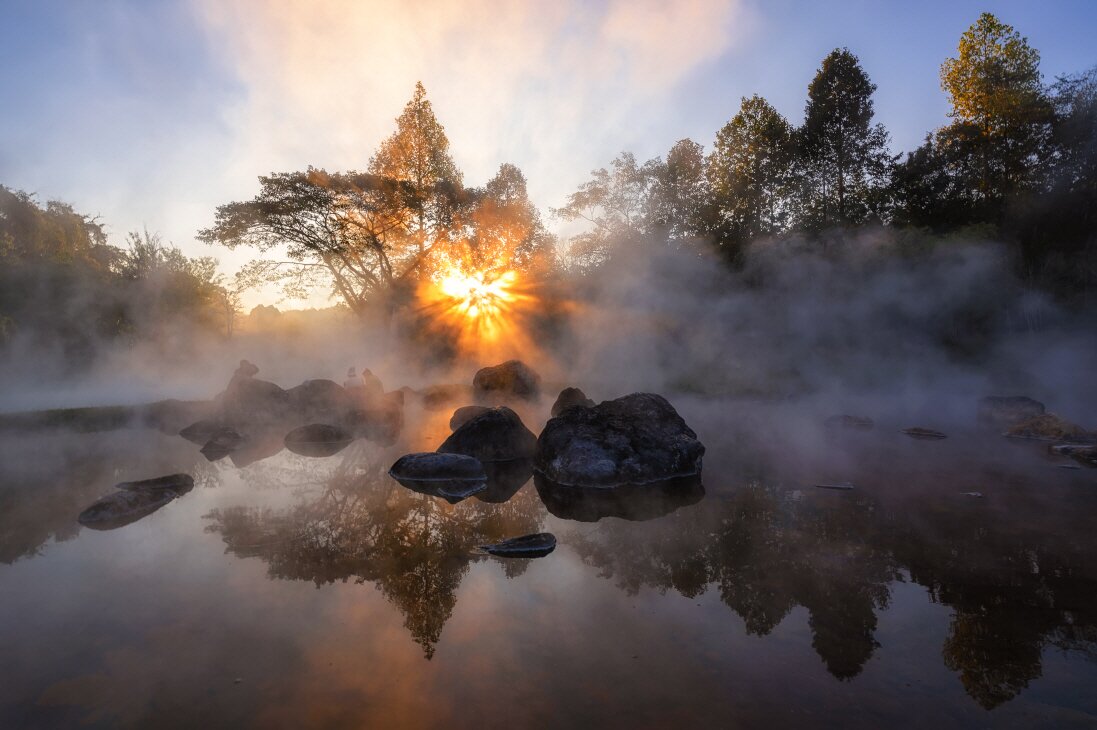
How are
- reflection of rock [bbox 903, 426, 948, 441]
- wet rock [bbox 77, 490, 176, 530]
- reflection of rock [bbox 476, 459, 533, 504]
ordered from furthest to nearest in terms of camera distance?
reflection of rock [bbox 903, 426, 948, 441]
reflection of rock [bbox 476, 459, 533, 504]
wet rock [bbox 77, 490, 176, 530]

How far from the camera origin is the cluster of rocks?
38.0 ft

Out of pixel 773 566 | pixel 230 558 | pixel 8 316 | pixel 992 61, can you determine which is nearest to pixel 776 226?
pixel 992 61

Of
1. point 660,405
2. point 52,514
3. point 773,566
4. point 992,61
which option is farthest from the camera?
point 992,61

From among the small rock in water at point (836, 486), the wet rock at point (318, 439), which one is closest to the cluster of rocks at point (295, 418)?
the wet rock at point (318, 439)

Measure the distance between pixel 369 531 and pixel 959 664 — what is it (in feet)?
16.4

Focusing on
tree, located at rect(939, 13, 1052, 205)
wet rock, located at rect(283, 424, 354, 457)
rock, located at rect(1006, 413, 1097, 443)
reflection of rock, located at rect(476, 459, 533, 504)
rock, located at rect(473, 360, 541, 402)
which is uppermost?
tree, located at rect(939, 13, 1052, 205)

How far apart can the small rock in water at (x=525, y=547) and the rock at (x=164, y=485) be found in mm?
5013

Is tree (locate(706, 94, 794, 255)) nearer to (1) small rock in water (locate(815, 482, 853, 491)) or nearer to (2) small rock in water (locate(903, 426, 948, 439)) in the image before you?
(2) small rock in water (locate(903, 426, 948, 439))

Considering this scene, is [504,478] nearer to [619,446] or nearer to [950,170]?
[619,446]

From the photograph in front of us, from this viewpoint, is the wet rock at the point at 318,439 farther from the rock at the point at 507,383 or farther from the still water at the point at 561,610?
the rock at the point at 507,383

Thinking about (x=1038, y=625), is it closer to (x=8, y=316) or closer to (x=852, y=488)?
(x=852, y=488)

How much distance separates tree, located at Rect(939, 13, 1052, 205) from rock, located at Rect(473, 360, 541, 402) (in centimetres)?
2252

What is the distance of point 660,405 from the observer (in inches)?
353

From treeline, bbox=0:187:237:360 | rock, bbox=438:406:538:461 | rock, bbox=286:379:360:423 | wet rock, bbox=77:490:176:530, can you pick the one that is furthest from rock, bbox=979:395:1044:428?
treeline, bbox=0:187:237:360
